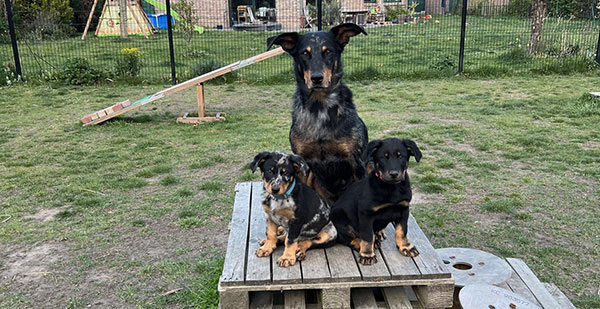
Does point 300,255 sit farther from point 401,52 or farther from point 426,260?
point 401,52

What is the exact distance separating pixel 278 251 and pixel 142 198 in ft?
9.89

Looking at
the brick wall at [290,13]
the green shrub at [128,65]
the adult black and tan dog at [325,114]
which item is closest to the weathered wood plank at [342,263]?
the adult black and tan dog at [325,114]

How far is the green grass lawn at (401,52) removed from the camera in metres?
13.7

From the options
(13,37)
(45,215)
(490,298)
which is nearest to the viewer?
(490,298)

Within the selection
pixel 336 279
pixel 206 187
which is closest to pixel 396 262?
pixel 336 279

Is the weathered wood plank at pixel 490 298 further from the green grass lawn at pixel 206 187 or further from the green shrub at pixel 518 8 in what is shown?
the green shrub at pixel 518 8

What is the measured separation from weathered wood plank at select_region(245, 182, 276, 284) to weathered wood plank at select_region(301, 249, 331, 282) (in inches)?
9.1

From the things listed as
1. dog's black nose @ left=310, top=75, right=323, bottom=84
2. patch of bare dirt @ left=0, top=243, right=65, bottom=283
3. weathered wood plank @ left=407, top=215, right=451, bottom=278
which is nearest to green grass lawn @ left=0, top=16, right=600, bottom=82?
patch of bare dirt @ left=0, top=243, right=65, bottom=283

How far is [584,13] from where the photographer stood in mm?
18234

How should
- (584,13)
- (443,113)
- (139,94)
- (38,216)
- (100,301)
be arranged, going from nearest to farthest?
(100,301) < (38,216) < (443,113) < (139,94) < (584,13)

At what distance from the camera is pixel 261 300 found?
3150mm

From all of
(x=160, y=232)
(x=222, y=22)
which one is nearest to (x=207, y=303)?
(x=160, y=232)

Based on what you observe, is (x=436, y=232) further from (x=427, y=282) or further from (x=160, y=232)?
(x=160, y=232)

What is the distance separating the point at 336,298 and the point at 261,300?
1.71 feet
